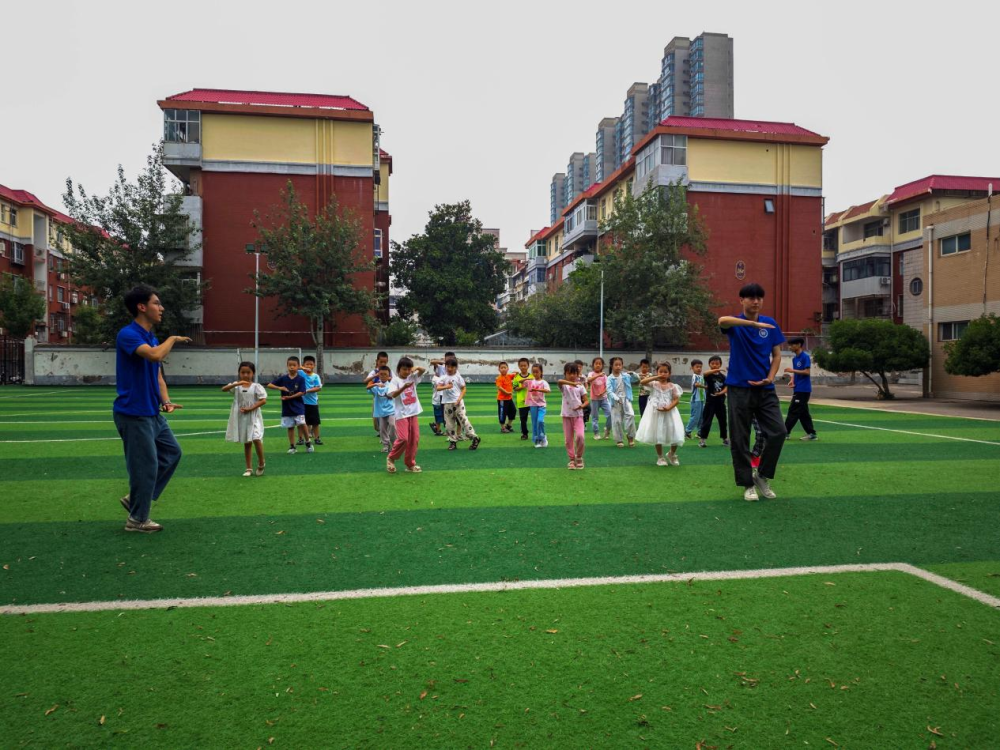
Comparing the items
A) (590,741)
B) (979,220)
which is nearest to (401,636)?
(590,741)

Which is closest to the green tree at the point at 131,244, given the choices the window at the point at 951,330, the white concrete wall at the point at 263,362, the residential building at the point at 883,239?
the white concrete wall at the point at 263,362

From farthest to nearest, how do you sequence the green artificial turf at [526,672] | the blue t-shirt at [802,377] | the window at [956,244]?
the window at [956,244]
the blue t-shirt at [802,377]
the green artificial turf at [526,672]

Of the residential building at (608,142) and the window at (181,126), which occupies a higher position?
the residential building at (608,142)

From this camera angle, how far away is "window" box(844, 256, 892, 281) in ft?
153

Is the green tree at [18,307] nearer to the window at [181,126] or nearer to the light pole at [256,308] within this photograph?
the window at [181,126]

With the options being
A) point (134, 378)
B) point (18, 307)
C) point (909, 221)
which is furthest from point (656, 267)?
point (18, 307)

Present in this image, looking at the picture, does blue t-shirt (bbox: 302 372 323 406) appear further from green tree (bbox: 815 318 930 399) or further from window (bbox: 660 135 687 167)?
window (bbox: 660 135 687 167)

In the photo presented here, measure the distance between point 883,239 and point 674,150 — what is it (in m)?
19.2

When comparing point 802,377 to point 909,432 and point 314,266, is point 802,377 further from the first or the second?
point 314,266

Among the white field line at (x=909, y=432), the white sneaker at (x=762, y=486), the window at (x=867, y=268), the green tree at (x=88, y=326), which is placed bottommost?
the white field line at (x=909, y=432)

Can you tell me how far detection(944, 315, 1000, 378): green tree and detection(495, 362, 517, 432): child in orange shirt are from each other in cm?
1510

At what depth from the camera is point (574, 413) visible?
9.12 m

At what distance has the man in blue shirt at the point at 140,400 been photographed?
5.52m

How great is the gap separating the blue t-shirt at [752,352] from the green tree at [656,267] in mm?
25880
